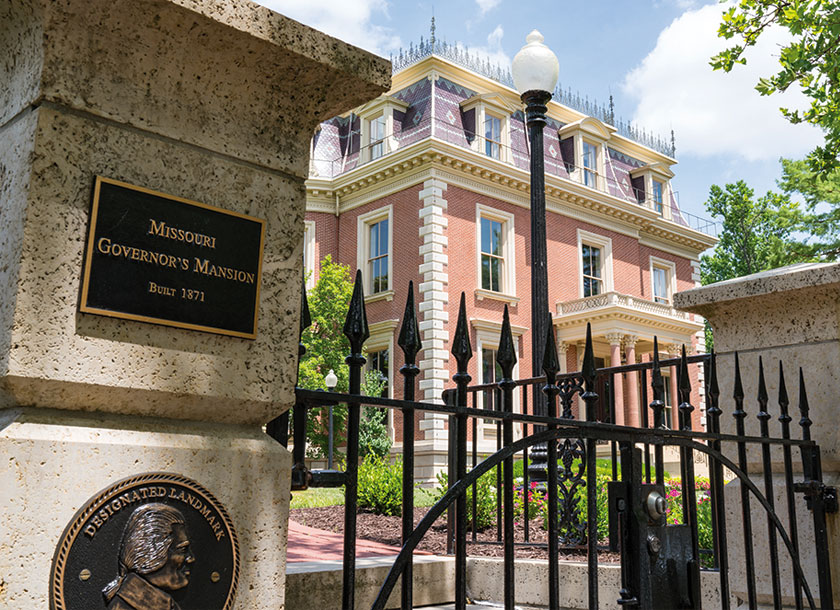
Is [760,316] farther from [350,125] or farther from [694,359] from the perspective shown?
[350,125]

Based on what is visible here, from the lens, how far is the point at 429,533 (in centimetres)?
707

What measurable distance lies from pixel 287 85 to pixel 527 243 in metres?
21.7

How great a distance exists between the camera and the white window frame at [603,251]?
81.7 feet

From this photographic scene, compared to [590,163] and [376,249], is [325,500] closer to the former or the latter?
[376,249]

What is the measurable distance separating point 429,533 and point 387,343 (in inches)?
583

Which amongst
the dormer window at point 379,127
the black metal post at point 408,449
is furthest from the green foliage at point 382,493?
the dormer window at point 379,127

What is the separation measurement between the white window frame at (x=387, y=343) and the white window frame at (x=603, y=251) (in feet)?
22.2

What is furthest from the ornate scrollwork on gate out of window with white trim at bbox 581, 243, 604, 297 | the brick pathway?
window with white trim at bbox 581, 243, 604, 297

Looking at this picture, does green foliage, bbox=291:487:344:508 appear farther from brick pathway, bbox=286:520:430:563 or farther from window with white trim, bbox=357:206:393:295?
window with white trim, bbox=357:206:393:295

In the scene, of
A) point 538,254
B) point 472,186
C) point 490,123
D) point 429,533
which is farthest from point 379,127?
point 429,533

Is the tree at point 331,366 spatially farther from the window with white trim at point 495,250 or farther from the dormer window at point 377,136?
the window with white trim at point 495,250

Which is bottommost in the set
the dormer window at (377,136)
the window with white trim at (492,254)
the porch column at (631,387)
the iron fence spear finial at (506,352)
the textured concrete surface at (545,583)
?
the textured concrete surface at (545,583)

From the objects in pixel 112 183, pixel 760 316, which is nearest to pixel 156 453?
pixel 112 183

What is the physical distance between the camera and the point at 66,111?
159 cm
